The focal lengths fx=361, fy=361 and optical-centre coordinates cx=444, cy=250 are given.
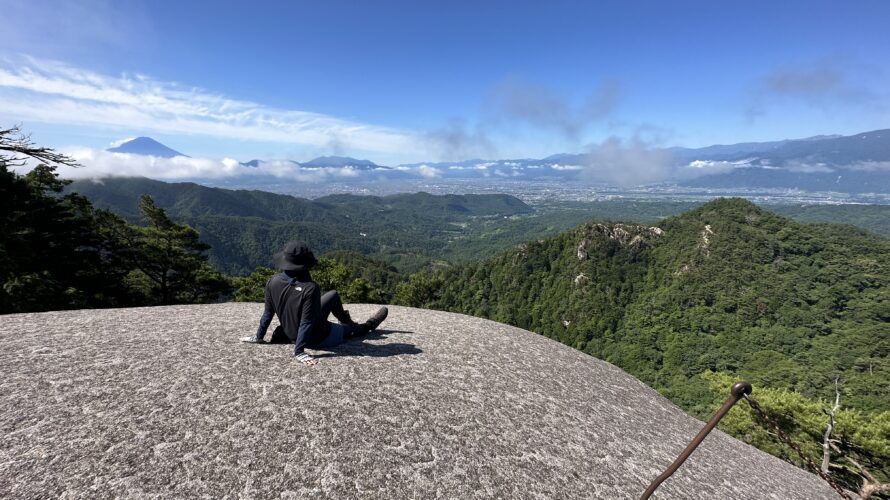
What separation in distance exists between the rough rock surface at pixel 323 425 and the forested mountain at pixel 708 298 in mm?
38666

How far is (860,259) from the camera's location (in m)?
102

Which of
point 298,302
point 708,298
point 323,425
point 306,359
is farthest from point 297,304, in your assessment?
point 708,298

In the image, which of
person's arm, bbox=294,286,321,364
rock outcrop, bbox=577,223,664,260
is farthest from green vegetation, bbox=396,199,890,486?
person's arm, bbox=294,286,321,364

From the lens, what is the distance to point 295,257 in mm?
6941

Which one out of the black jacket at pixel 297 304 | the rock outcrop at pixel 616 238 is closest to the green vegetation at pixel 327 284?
the black jacket at pixel 297 304

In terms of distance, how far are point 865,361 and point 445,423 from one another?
283 ft

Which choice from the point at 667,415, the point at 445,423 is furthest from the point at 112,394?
the point at 667,415

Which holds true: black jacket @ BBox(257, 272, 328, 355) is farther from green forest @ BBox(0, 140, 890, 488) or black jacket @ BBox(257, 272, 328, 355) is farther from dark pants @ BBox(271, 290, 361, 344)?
green forest @ BBox(0, 140, 890, 488)

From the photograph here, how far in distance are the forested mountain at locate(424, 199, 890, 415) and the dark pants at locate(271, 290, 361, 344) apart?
3810cm

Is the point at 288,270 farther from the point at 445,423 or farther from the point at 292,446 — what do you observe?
the point at 445,423

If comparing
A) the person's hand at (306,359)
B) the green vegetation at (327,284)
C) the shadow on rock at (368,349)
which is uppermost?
the person's hand at (306,359)

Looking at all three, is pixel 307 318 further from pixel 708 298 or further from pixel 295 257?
Answer: pixel 708 298

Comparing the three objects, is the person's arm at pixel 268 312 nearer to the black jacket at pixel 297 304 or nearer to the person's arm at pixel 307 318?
the black jacket at pixel 297 304

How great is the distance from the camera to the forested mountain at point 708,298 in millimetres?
64750
